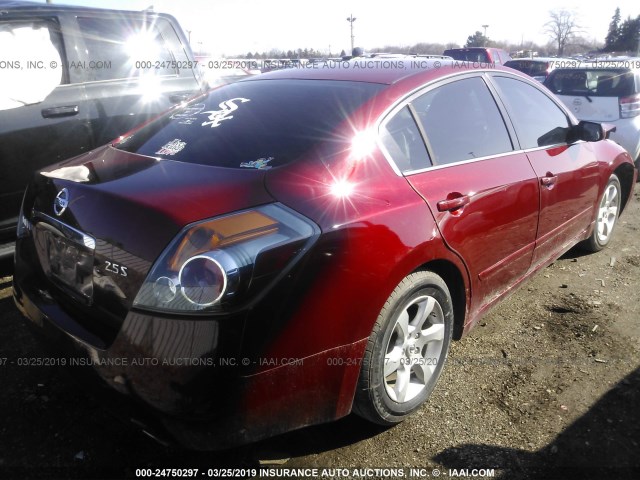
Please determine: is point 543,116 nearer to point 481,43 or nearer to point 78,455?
point 78,455

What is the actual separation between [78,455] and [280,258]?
52.1 inches

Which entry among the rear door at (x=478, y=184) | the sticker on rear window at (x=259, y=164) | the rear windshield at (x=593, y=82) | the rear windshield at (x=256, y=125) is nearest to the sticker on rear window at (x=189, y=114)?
the rear windshield at (x=256, y=125)

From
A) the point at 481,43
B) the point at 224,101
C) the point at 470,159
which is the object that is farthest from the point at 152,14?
the point at 481,43

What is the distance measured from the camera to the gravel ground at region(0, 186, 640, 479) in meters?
2.20

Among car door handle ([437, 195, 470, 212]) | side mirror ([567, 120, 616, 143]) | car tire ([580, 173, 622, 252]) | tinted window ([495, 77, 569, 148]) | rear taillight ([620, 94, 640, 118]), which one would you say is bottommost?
car tire ([580, 173, 622, 252])

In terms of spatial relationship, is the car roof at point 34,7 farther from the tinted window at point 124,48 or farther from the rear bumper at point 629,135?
the rear bumper at point 629,135

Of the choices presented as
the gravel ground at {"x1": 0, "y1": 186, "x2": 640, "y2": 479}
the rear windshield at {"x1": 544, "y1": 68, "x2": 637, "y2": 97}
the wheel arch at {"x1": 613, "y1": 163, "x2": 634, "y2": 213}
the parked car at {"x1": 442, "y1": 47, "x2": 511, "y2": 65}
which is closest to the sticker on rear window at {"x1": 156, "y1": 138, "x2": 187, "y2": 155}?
the gravel ground at {"x1": 0, "y1": 186, "x2": 640, "y2": 479}

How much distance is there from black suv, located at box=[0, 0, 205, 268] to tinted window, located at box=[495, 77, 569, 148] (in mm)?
2881

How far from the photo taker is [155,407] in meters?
1.75

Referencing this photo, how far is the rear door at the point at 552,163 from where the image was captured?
3.21 m

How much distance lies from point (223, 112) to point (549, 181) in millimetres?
1994

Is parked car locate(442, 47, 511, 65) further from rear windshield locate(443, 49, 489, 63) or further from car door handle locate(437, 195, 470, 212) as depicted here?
car door handle locate(437, 195, 470, 212)

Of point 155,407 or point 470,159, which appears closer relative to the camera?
point 155,407

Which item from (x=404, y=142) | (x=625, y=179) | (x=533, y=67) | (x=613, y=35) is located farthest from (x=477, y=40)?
(x=404, y=142)
